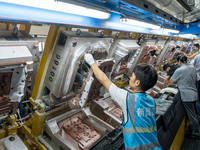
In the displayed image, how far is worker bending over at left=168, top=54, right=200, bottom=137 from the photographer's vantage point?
4.19 m

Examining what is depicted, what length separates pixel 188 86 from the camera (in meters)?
4.26

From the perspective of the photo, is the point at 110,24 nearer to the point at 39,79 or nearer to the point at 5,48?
the point at 39,79

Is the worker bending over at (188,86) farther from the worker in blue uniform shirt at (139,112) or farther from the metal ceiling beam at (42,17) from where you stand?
the worker in blue uniform shirt at (139,112)

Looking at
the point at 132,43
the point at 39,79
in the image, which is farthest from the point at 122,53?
the point at 39,79

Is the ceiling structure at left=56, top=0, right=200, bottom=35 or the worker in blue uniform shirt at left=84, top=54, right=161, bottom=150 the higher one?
the ceiling structure at left=56, top=0, right=200, bottom=35

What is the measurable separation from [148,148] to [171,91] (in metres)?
3.52

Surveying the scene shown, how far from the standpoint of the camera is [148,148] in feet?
5.64

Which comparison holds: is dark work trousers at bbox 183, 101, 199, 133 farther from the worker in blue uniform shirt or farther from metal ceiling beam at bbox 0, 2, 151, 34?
metal ceiling beam at bbox 0, 2, 151, 34

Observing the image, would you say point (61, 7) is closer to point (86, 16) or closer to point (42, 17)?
point (42, 17)

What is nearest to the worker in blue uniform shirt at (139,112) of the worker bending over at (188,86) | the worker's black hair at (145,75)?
the worker's black hair at (145,75)

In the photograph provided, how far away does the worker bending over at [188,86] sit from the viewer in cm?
419

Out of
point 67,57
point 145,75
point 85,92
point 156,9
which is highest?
point 156,9

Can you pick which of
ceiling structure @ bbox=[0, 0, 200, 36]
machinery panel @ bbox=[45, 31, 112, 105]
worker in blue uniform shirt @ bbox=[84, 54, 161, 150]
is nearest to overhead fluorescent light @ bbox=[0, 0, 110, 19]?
ceiling structure @ bbox=[0, 0, 200, 36]

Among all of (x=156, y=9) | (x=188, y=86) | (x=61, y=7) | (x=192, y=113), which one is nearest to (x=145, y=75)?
(x=61, y=7)
